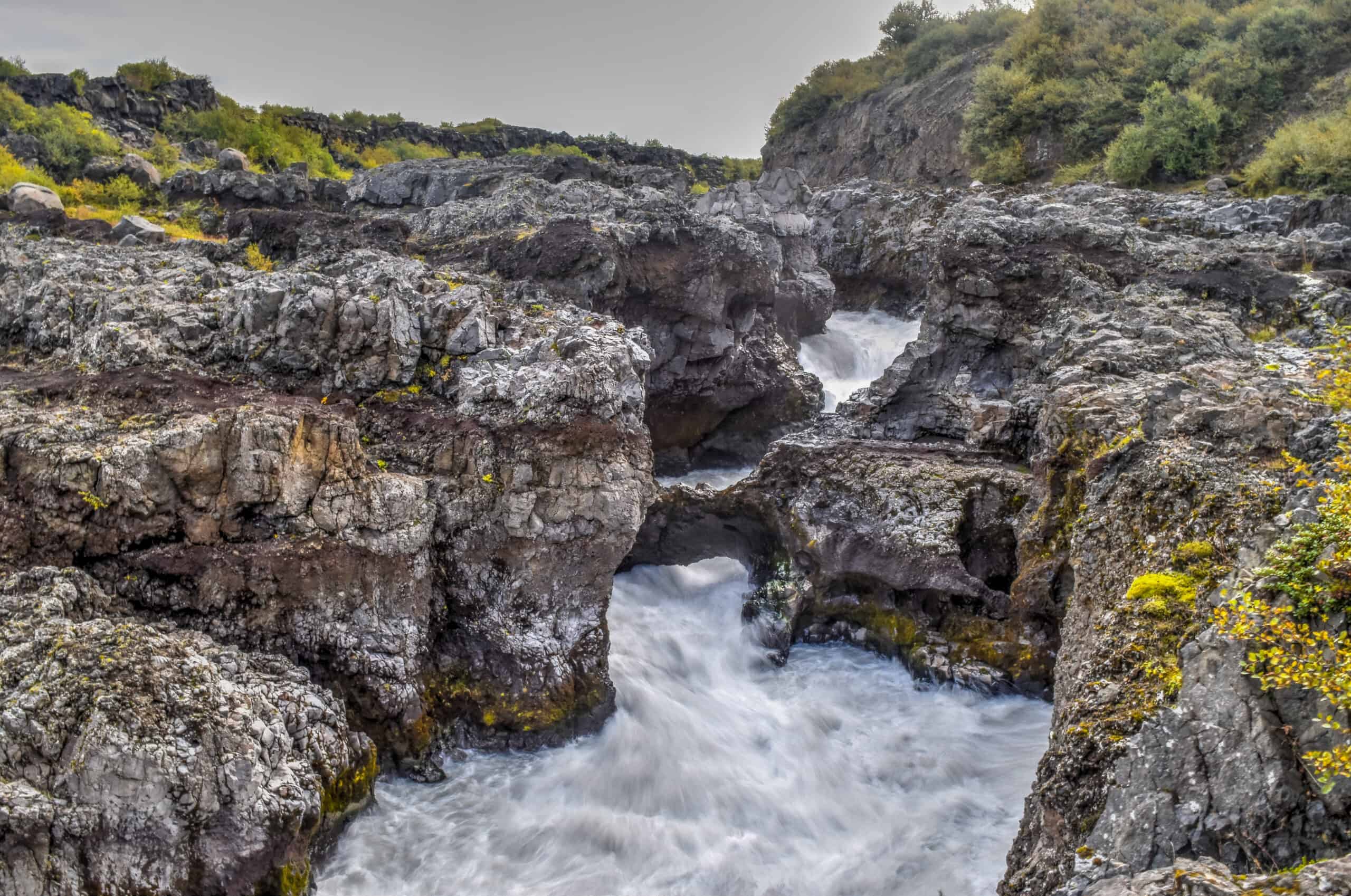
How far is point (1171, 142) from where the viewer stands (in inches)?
1163

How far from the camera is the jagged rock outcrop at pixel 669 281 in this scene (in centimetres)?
1973

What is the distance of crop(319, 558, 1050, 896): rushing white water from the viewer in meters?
9.69

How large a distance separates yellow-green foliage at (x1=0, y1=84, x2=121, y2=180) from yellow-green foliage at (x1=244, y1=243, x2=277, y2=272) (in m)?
17.4

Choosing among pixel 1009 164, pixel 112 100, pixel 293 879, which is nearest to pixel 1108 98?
pixel 1009 164

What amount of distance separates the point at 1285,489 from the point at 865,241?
26.3m

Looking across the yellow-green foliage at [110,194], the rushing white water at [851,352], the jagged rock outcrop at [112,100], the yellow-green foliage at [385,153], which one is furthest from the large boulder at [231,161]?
the rushing white water at [851,352]

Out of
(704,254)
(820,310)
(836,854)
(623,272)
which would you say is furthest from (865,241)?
(836,854)

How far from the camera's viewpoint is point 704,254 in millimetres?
21641

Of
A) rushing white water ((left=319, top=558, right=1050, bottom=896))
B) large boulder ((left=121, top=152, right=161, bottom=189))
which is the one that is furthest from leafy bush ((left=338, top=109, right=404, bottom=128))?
rushing white water ((left=319, top=558, right=1050, bottom=896))

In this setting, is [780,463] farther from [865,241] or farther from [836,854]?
[865,241]

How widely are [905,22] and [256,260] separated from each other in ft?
184

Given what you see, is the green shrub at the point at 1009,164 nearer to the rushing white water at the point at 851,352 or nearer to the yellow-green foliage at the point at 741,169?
the rushing white water at the point at 851,352

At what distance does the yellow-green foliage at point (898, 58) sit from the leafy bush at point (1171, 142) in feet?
76.2

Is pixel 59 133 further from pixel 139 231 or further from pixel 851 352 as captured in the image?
pixel 851 352
